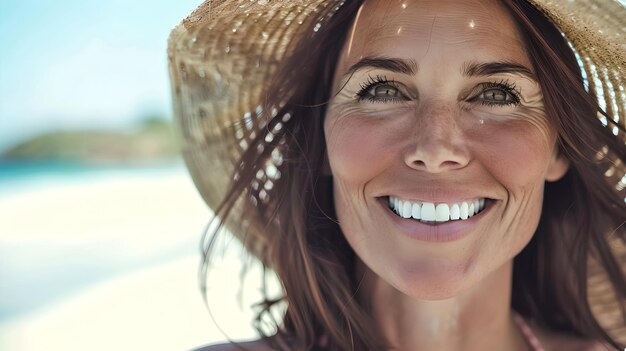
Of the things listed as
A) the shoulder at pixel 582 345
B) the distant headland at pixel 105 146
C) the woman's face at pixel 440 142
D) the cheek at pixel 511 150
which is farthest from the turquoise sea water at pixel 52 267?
the distant headland at pixel 105 146

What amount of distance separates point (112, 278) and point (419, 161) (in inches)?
344

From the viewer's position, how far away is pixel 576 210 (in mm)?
2029

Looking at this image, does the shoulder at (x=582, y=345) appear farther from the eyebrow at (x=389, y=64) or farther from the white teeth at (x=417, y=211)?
the eyebrow at (x=389, y=64)

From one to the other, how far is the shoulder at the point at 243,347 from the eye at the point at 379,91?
2.57 ft

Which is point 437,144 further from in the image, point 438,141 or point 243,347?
point 243,347

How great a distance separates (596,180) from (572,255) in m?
0.30

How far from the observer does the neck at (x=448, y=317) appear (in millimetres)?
1897

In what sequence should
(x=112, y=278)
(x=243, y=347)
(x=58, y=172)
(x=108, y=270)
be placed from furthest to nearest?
(x=58, y=172), (x=108, y=270), (x=112, y=278), (x=243, y=347)

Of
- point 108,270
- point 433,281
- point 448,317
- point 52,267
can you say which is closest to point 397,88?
point 433,281

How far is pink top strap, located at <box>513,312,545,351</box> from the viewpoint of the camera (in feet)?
6.62

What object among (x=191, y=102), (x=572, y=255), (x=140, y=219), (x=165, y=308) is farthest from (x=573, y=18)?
(x=140, y=219)

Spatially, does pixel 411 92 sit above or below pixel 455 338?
above

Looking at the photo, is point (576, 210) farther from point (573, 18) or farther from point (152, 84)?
point (152, 84)

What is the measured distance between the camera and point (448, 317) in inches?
74.7
